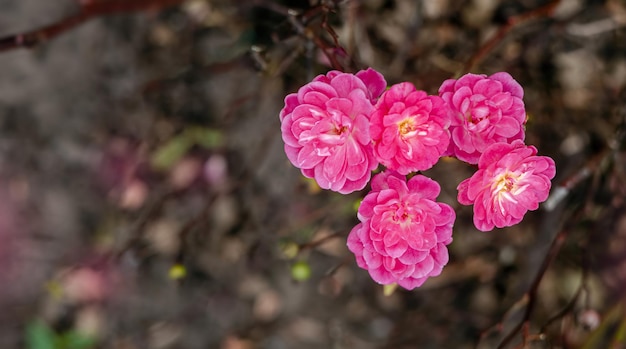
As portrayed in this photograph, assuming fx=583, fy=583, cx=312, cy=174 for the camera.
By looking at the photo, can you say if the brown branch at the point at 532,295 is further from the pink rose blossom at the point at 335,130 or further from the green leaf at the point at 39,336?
the green leaf at the point at 39,336

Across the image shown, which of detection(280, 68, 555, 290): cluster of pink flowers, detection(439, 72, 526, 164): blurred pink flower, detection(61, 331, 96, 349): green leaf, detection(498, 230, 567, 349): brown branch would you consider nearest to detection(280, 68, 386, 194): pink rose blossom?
detection(280, 68, 555, 290): cluster of pink flowers

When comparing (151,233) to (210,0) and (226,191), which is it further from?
(210,0)

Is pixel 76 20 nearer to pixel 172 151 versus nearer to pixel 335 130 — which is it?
pixel 172 151

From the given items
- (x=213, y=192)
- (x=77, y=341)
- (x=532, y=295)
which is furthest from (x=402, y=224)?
(x=77, y=341)

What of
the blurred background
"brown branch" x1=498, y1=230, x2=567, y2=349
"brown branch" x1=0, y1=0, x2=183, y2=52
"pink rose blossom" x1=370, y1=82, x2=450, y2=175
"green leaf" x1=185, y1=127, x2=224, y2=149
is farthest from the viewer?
"green leaf" x1=185, y1=127, x2=224, y2=149

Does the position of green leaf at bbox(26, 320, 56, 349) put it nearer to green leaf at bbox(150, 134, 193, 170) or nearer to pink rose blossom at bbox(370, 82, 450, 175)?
green leaf at bbox(150, 134, 193, 170)

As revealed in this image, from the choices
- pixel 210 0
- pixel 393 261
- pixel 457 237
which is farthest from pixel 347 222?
pixel 393 261
